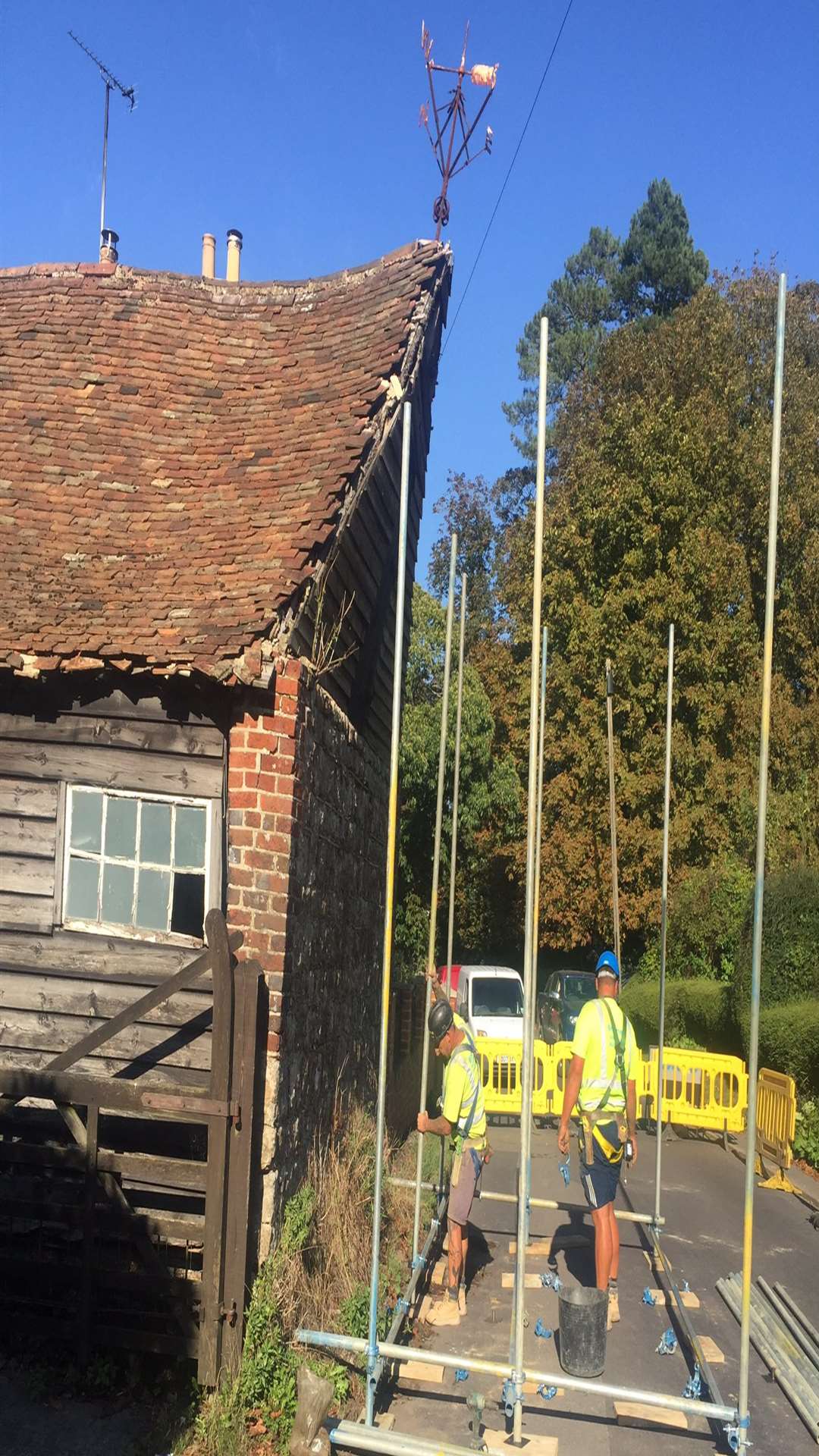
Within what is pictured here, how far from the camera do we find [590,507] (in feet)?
77.6

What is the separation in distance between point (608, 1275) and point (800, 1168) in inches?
229

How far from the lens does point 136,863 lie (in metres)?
6.36

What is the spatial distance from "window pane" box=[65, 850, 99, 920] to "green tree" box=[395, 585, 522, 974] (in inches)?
657

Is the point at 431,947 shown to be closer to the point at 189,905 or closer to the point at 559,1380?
the point at 189,905

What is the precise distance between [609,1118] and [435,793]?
18819 millimetres

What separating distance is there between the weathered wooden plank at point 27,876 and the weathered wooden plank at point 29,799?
253 mm

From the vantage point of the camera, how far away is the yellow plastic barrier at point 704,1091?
12391mm

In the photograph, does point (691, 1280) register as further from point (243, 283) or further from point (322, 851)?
point (243, 283)

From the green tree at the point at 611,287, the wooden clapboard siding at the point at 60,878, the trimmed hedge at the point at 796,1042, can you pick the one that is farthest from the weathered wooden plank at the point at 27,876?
the green tree at the point at 611,287

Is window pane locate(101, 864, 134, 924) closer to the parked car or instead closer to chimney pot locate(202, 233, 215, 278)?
chimney pot locate(202, 233, 215, 278)

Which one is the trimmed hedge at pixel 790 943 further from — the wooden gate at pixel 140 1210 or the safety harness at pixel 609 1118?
the wooden gate at pixel 140 1210

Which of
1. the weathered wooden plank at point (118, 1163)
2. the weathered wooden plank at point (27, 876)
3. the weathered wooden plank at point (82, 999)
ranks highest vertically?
the weathered wooden plank at point (27, 876)

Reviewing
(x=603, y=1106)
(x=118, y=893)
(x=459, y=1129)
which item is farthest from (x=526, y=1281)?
(x=118, y=893)

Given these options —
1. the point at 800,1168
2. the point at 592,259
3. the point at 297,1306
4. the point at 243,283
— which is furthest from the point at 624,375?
the point at 297,1306
